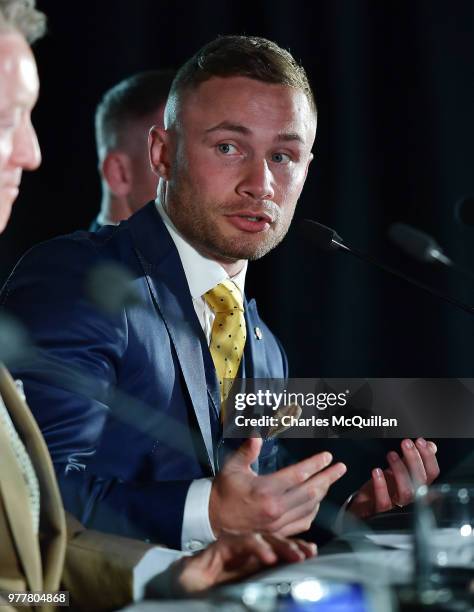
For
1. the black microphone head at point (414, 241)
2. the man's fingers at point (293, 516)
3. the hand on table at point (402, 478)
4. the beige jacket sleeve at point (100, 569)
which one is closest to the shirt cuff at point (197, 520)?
the man's fingers at point (293, 516)

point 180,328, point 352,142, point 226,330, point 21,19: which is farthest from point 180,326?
point 352,142

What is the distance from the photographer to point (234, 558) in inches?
50.0

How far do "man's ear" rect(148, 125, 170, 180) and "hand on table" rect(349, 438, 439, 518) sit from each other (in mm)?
809

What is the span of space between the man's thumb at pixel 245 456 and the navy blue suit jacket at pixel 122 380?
0.40 ft

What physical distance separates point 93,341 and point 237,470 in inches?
16.2

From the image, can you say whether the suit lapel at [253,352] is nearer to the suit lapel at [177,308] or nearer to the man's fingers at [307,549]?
the suit lapel at [177,308]

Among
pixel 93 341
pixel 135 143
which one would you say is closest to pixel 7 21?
pixel 93 341

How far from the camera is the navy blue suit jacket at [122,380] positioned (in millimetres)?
1728

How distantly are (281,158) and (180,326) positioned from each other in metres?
0.42

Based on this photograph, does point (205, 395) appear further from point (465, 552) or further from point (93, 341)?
point (465, 552)

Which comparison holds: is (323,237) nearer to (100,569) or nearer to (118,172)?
(100,569)

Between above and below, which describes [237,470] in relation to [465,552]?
above

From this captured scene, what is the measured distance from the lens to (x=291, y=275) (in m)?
→ 3.43

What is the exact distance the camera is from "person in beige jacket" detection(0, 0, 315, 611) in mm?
1274
